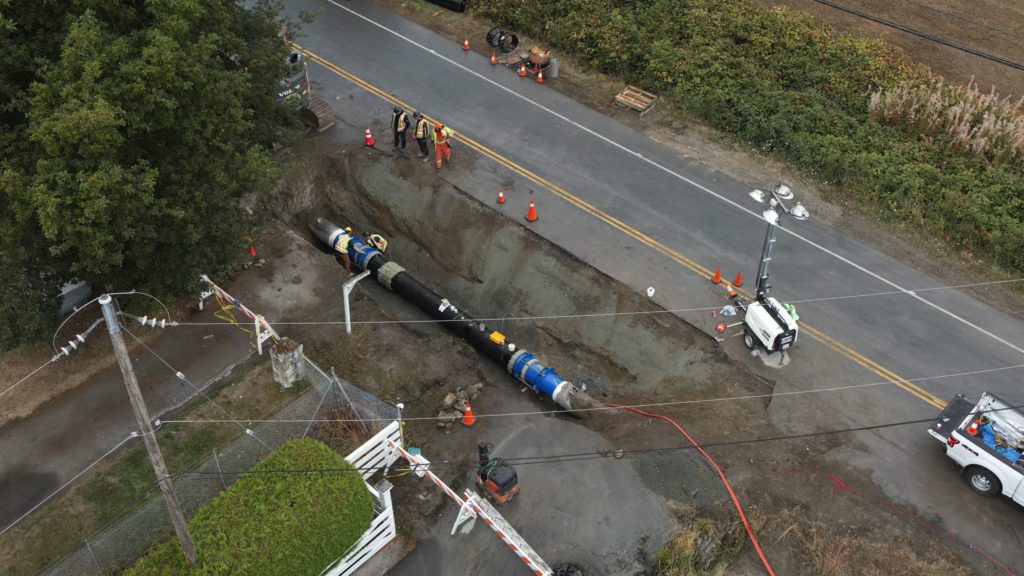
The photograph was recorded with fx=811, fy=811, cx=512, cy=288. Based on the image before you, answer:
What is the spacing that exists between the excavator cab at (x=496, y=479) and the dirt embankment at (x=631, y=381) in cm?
96

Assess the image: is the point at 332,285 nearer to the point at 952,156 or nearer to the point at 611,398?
the point at 611,398

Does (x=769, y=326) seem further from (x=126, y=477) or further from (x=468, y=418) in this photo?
(x=126, y=477)

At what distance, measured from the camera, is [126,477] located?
18.7 meters

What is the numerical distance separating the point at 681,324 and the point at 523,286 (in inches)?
195

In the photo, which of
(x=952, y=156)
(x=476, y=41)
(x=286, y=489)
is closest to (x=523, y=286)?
(x=286, y=489)

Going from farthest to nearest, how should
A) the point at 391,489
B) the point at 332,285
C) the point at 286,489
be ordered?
the point at 332,285, the point at 391,489, the point at 286,489

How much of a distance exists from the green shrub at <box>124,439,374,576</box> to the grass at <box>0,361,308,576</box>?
347 centimetres

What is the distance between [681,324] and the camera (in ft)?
75.1

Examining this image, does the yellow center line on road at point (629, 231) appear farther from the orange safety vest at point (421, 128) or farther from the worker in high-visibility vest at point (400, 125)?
the worker in high-visibility vest at point (400, 125)

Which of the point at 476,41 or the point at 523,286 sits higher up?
the point at 476,41

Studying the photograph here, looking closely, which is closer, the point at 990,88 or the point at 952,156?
the point at 952,156

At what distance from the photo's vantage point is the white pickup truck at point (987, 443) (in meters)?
18.3

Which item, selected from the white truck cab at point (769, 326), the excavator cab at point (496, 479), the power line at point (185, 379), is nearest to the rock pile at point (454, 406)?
the excavator cab at point (496, 479)

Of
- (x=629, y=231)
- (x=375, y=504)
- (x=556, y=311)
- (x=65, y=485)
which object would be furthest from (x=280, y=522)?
(x=629, y=231)
